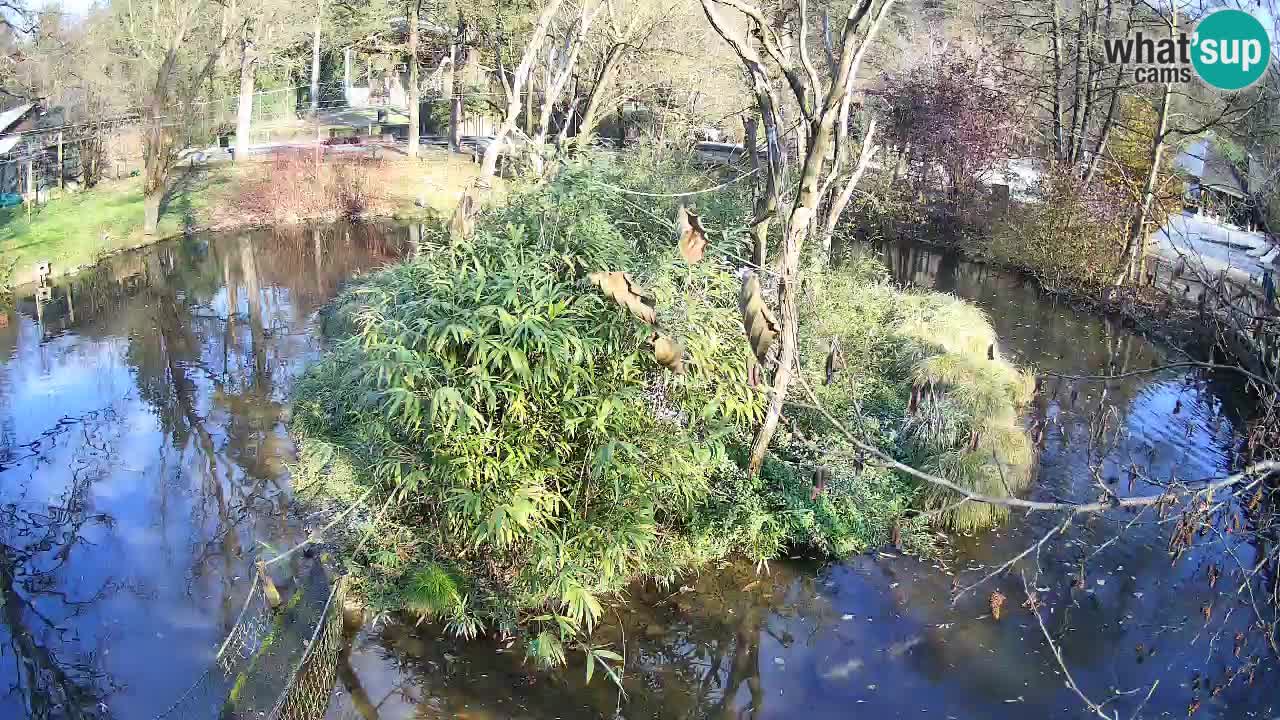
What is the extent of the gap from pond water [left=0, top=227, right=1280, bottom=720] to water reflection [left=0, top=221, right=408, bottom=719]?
3cm

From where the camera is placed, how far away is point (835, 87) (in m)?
8.77

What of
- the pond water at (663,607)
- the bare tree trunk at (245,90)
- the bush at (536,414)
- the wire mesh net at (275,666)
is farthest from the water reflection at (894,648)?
the bare tree trunk at (245,90)

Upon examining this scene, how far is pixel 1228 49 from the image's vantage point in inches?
321

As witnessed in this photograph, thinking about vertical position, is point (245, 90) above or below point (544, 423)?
above

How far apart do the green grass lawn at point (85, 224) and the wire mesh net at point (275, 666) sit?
12923mm

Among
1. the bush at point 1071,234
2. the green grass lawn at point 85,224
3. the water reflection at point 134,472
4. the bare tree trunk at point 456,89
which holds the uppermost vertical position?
the bare tree trunk at point 456,89

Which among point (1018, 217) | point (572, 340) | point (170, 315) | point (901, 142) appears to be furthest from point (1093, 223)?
point (170, 315)

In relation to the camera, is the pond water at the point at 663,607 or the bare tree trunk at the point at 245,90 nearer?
the pond water at the point at 663,607

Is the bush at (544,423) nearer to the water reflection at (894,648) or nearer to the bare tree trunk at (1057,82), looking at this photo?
the water reflection at (894,648)

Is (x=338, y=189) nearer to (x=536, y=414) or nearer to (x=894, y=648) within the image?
(x=536, y=414)

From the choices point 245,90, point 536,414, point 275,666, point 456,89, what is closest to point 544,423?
point 536,414

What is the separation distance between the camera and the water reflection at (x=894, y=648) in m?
7.26

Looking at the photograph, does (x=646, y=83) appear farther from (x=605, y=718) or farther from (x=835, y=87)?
(x=605, y=718)

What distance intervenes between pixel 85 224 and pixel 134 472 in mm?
12960
